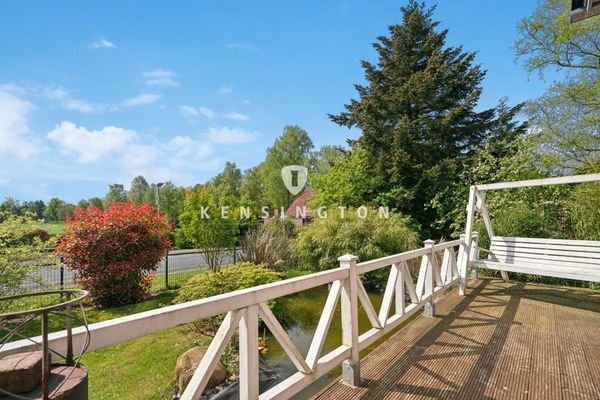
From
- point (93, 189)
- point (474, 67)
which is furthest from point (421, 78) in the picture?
point (93, 189)

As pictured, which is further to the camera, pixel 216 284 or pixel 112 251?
pixel 112 251

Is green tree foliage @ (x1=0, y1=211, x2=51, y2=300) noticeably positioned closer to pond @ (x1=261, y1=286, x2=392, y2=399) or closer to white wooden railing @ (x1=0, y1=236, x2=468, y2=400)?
pond @ (x1=261, y1=286, x2=392, y2=399)

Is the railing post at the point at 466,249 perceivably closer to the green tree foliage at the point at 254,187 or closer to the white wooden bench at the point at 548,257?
the white wooden bench at the point at 548,257

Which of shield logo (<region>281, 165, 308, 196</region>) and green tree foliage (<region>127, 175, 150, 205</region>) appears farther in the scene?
green tree foliage (<region>127, 175, 150, 205</region>)

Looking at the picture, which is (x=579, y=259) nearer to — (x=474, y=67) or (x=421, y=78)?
(x=421, y=78)

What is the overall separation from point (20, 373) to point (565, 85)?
34.5ft

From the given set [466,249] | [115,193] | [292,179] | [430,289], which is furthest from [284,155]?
[115,193]

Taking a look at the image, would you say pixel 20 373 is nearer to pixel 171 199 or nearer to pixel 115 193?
pixel 171 199

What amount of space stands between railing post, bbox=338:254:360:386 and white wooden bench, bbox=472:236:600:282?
3658 millimetres

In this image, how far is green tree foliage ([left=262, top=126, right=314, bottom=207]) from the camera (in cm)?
2550

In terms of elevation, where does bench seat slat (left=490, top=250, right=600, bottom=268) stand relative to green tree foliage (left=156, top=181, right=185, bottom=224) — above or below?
below

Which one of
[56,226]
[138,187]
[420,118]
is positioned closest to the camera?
[56,226]

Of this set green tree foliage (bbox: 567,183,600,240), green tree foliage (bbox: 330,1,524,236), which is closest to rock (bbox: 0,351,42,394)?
green tree foliage (bbox: 567,183,600,240)

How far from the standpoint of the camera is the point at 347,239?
774 centimetres
